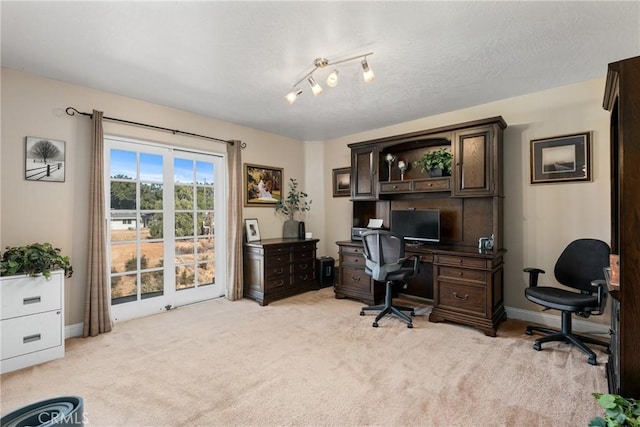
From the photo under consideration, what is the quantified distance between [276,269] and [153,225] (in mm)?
1649

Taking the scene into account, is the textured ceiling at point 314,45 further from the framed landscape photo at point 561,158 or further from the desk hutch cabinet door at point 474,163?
the framed landscape photo at point 561,158

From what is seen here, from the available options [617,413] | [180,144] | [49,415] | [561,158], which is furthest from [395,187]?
[49,415]

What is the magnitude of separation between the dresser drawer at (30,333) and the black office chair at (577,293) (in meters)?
4.15

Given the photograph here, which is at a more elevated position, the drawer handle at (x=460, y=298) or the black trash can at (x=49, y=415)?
the black trash can at (x=49, y=415)

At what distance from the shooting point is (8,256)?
2434mm

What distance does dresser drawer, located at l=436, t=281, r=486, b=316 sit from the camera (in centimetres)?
304

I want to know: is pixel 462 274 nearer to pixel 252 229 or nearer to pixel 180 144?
pixel 252 229

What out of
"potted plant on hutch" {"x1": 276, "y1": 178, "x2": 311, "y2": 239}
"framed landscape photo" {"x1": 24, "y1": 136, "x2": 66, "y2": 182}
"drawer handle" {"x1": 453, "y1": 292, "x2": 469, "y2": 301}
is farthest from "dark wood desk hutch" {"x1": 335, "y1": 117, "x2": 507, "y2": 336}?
"framed landscape photo" {"x1": 24, "y1": 136, "x2": 66, "y2": 182}

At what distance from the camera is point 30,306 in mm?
2404

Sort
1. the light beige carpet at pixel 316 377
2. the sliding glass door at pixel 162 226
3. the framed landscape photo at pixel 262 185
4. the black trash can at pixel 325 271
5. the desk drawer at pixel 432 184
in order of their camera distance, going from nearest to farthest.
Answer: the light beige carpet at pixel 316 377 → the sliding glass door at pixel 162 226 → the desk drawer at pixel 432 184 → the framed landscape photo at pixel 262 185 → the black trash can at pixel 325 271

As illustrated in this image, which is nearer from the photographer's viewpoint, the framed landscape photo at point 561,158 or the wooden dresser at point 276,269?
the framed landscape photo at point 561,158

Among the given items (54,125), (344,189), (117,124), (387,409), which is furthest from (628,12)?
(54,125)

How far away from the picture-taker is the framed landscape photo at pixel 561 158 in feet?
9.69

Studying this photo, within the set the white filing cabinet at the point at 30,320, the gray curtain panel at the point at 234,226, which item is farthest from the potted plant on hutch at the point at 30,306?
the gray curtain panel at the point at 234,226
